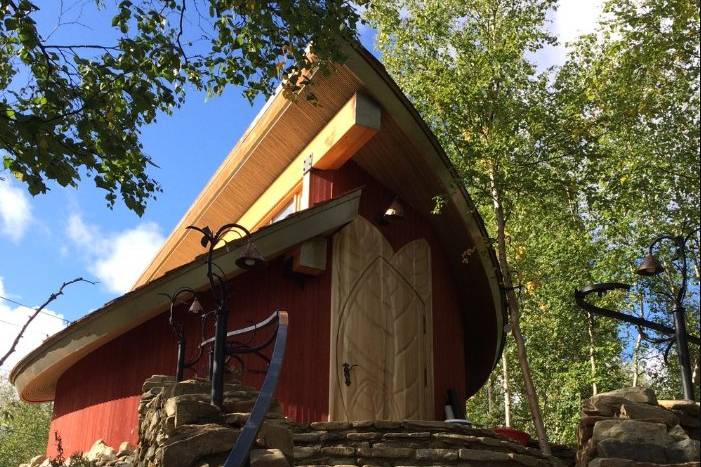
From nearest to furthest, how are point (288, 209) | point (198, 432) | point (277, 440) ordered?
point (198, 432), point (277, 440), point (288, 209)

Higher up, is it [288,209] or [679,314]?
[288,209]

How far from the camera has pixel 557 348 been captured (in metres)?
22.1

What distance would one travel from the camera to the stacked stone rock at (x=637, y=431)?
4121mm

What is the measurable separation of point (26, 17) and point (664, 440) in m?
5.89

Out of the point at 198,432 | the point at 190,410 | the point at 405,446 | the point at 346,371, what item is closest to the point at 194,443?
the point at 198,432

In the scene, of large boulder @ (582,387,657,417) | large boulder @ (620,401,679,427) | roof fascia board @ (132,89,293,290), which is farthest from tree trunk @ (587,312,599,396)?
large boulder @ (620,401,679,427)

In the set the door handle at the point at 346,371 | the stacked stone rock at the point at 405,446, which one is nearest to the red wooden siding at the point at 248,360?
the door handle at the point at 346,371

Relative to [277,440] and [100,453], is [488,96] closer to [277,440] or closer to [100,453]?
[100,453]

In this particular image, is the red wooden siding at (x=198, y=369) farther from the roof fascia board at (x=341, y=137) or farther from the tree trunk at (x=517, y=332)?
the tree trunk at (x=517, y=332)

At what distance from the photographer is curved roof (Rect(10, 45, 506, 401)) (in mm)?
8367

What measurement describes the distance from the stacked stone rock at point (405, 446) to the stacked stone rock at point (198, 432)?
6.29 ft

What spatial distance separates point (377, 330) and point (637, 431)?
5372mm

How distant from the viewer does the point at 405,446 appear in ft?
22.8

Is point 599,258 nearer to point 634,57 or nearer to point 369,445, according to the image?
point 634,57
